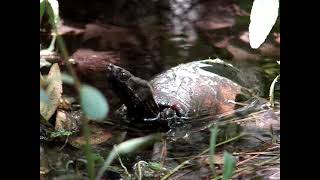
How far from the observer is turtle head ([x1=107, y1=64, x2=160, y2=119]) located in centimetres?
210

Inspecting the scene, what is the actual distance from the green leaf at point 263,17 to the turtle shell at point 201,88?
140cm

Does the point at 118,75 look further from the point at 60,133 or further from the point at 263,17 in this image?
the point at 263,17

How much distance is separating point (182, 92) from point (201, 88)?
91 mm

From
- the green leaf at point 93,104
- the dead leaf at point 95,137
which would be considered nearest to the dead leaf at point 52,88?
the green leaf at point 93,104

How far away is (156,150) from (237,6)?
266cm

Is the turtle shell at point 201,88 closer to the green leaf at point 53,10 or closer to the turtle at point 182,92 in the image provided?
the turtle at point 182,92

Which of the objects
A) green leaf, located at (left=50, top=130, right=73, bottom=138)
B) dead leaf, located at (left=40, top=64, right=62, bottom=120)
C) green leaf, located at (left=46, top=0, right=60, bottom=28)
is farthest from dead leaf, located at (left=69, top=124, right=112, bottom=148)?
green leaf, located at (left=46, top=0, right=60, bottom=28)

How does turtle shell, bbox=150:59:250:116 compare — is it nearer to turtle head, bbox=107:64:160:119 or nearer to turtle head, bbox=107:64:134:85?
turtle head, bbox=107:64:160:119

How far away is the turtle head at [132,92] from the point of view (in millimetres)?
2100

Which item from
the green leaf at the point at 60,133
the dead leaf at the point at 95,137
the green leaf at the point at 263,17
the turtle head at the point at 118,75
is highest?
the green leaf at the point at 263,17

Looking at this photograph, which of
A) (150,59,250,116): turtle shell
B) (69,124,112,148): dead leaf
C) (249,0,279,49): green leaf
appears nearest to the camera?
(249,0,279,49): green leaf

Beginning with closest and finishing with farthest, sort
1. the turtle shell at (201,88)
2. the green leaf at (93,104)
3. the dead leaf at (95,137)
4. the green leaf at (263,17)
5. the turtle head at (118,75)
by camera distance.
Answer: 1. the green leaf at (93,104)
2. the green leaf at (263,17)
3. the dead leaf at (95,137)
4. the turtle head at (118,75)
5. the turtle shell at (201,88)
